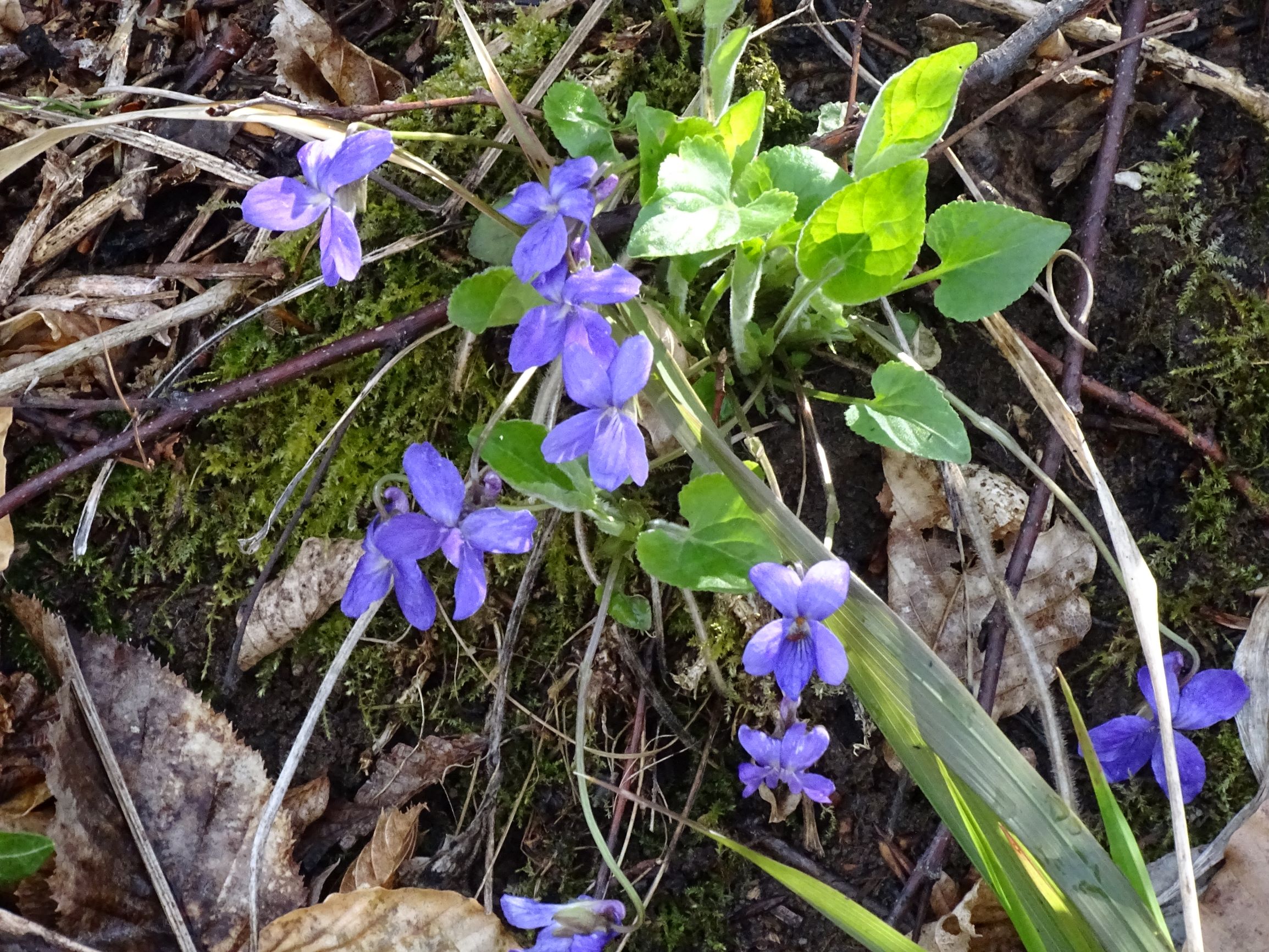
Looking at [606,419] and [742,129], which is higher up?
[742,129]

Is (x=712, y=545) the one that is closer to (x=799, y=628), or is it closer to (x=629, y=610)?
(x=799, y=628)

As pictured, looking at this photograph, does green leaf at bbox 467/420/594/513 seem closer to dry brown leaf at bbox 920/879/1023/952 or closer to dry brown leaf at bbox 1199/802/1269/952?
dry brown leaf at bbox 920/879/1023/952

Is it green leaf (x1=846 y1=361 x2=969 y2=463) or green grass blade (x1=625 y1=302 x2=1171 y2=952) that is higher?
green leaf (x1=846 y1=361 x2=969 y2=463)

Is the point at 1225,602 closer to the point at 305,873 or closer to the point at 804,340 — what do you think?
the point at 804,340

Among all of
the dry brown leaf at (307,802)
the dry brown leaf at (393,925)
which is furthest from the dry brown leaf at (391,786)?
the dry brown leaf at (393,925)

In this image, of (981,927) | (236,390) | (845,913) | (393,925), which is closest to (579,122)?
(236,390)

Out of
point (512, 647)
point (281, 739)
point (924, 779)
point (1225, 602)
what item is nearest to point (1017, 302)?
point (1225, 602)

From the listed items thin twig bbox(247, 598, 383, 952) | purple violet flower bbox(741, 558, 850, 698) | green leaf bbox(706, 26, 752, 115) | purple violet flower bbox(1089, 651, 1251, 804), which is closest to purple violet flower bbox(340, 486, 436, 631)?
thin twig bbox(247, 598, 383, 952)
